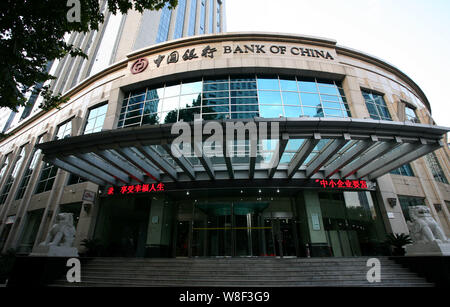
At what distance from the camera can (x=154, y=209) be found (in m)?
12.7

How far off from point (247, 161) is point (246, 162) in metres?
0.09

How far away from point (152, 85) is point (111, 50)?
51.6 ft

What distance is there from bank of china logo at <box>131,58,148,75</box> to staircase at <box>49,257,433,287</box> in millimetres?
13097

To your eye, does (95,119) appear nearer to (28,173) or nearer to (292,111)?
(28,173)

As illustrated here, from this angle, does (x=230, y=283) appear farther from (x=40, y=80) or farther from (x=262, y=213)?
(x=40, y=80)

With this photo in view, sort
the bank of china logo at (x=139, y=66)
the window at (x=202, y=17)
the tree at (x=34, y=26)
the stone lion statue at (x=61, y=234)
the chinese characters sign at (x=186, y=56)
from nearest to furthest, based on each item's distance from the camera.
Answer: the tree at (x=34, y=26) → the stone lion statue at (x=61, y=234) → the chinese characters sign at (x=186, y=56) → the bank of china logo at (x=139, y=66) → the window at (x=202, y=17)

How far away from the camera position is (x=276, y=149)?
9148 mm

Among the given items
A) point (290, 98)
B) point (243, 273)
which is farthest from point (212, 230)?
point (290, 98)

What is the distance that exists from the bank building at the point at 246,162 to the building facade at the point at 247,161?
0.08 m

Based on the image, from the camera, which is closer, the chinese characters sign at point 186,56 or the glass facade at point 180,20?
the chinese characters sign at point 186,56

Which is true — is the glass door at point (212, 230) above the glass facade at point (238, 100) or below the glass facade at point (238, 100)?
below

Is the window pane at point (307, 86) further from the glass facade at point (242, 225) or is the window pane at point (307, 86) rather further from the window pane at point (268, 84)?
the glass facade at point (242, 225)

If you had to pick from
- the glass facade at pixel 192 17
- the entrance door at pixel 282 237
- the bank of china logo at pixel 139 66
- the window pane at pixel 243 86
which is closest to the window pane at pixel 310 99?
the window pane at pixel 243 86

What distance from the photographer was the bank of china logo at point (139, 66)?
15.9 meters
